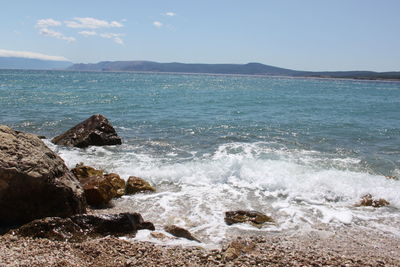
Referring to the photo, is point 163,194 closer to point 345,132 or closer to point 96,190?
point 96,190

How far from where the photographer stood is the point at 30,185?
23.9ft

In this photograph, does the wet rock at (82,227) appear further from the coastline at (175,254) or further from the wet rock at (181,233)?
the wet rock at (181,233)

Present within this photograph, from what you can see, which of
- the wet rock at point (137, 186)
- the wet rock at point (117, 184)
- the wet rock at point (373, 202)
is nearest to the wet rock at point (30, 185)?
the wet rock at point (117, 184)

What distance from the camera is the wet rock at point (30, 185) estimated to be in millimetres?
7070

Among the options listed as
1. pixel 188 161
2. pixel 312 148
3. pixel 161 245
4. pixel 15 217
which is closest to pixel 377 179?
pixel 312 148

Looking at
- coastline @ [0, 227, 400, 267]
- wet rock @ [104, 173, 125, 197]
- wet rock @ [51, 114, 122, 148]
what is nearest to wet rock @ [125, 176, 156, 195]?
wet rock @ [104, 173, 125, 197]

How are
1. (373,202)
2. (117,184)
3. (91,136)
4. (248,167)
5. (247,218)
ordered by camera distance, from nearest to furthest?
(247,218)
(373,202)
(117,184)
(248,167)
(91,136)

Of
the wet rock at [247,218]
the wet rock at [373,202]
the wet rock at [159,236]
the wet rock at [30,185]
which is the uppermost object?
the wet rock at [30,185]

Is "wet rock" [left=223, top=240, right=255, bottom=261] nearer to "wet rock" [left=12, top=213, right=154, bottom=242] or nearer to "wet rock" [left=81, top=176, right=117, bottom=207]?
"wet rock" [left=12, top=213, right=154, bottom=242]

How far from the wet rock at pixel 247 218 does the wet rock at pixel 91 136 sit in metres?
9.26

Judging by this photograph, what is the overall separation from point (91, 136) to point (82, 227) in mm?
9772

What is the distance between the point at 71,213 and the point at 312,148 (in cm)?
1193

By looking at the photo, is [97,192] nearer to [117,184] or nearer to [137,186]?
[117,184]

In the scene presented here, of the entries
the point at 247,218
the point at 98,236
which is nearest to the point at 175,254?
the point at 98,236
